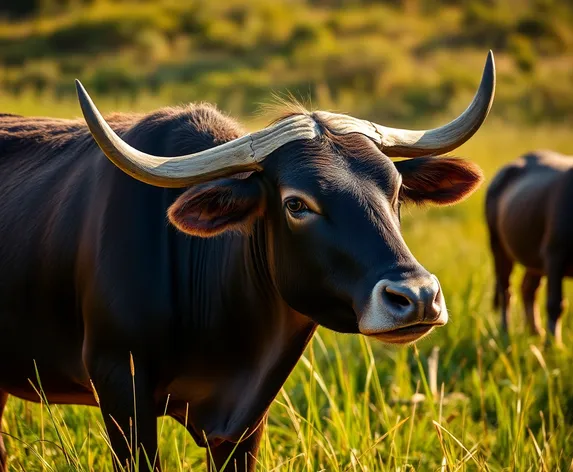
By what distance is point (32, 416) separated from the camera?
4566mm

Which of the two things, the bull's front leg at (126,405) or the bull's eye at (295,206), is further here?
the bull's front leg at (126,405)

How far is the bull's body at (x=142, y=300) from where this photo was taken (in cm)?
333

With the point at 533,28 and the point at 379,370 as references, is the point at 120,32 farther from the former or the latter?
the point at 379,370

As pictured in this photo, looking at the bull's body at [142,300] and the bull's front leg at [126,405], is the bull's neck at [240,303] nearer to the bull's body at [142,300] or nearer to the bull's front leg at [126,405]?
the bull's body at [142,300]

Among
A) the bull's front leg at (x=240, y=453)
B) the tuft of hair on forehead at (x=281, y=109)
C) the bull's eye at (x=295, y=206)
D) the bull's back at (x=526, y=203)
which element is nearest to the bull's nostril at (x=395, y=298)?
the bull's eye at (x=295, y=206)

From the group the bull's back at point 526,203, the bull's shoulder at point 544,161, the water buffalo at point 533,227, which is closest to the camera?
the water buffalo at point 533,227

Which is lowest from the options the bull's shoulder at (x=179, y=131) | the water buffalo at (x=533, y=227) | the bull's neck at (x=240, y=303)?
the water buffalo at (x=533, y=227)

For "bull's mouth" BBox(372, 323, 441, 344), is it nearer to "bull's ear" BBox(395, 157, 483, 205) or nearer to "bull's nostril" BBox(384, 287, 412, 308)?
"bull's nostril" BBox(384, 287, 412, 308)

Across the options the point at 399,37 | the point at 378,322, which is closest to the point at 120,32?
the point at 399,37

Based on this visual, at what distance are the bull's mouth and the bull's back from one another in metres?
5.71

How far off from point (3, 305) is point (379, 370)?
279 cm

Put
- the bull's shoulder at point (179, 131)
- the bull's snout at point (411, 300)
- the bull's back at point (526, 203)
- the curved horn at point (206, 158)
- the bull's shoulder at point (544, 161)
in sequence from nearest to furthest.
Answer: the bull's snout at point (411, 300) → the curved horn at point (206, 158) → the bull's shoulder at point (179, 131) → the bull's back at point (526, 203) → the bull's shoulder at point (544, 161)

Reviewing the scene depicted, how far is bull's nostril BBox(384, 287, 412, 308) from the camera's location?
109 inches

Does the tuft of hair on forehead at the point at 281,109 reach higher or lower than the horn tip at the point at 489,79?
lower
